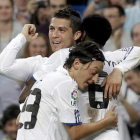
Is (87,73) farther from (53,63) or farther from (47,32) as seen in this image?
(47,32)

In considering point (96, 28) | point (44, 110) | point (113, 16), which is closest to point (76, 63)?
point (44, 110)

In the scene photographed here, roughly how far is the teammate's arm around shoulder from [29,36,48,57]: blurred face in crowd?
4.14m

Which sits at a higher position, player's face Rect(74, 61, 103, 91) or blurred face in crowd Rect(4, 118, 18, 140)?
player's face Rect(74, 61, 103, 91)

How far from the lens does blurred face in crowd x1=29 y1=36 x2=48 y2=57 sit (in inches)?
396

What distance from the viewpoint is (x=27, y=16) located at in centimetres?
1108

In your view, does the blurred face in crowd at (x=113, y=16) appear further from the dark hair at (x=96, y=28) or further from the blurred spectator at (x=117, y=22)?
the dark hair at (x=96, y=28)

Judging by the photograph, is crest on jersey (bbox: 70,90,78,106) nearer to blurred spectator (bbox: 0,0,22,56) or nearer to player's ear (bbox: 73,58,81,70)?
player's ear (bbox: 73,58,81,70)

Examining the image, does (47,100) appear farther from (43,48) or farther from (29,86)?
Answer: (43,48)

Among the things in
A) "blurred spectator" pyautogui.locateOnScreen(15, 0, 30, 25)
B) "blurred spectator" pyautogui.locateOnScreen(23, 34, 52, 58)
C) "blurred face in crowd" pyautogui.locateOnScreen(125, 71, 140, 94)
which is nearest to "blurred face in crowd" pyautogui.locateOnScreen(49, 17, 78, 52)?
"blurred face in crowd" pyautogui.locateOnScreen(125, 71, 140, 94)

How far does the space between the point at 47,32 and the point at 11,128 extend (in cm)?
215

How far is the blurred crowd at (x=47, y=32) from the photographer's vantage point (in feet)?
30.3

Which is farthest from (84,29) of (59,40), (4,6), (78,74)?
(4,6)

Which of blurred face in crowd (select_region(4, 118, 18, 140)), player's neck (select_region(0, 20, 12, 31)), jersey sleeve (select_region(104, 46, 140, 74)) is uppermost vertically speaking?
jersey sleeve (select_region(104, 46, 140, 74))

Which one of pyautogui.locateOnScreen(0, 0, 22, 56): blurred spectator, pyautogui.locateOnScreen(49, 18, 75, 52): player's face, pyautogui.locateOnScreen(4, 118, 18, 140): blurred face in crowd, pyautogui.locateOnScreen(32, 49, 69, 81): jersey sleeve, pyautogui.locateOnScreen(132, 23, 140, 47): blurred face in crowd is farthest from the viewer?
pyautogui.locateOnScreen(132, 23, 140, 47): blurred face in crowd
